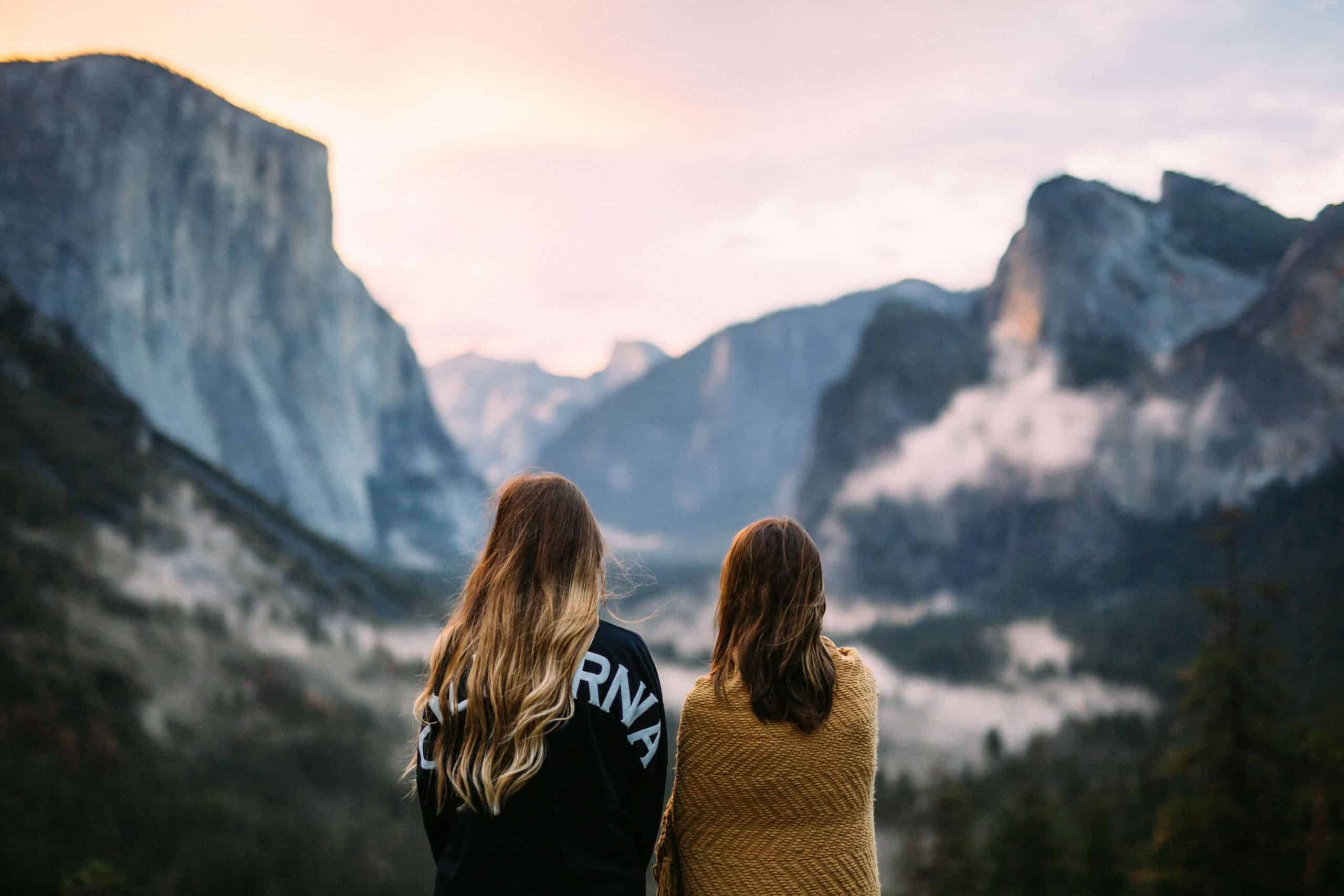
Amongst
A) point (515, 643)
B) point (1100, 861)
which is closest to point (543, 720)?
point (515, 643)

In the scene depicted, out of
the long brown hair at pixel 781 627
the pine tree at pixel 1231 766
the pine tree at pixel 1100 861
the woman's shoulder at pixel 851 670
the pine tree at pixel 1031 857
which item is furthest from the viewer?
the pine tree at pixel 1031 857

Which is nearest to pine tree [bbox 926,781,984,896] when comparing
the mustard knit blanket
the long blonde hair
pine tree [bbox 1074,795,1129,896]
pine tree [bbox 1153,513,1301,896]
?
pine tree [bbox 1074,795,1129,896]

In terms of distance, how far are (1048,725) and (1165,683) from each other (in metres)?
21.2

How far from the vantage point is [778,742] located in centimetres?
476

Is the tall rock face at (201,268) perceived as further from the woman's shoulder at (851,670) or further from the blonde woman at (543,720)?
the woman's shoulder at (851,670)

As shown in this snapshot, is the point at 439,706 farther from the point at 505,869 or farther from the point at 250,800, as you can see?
the point at 250,800

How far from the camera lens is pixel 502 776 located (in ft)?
13.8

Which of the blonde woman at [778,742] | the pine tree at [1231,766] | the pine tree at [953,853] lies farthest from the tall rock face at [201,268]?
the blonde woman at [778,742]

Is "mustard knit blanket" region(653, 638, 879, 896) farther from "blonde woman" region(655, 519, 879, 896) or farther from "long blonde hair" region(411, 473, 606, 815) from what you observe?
"long blonde hair" region(411, 473, 606, 815)

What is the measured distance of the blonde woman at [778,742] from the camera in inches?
188

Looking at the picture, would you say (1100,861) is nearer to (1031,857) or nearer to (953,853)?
(1031,857)

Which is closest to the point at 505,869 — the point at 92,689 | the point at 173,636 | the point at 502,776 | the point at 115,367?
the point at 502,776

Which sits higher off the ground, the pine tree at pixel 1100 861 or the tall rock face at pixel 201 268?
the tall rock face at pixel 201 268

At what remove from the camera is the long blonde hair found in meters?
4.26
